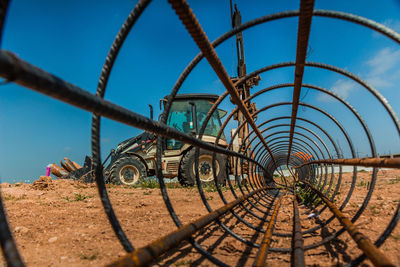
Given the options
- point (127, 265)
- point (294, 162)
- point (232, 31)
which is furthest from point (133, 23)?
point (294, 162)

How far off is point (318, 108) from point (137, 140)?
26.4 feet

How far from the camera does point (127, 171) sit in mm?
9844

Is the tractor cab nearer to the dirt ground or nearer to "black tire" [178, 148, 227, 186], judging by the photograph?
"black tire" [178, 148, 227, 186]

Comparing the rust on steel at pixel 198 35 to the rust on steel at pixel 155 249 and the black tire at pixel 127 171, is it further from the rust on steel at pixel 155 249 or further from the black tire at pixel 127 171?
the black tire at pixel 127 171

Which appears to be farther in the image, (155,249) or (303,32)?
(303,32)

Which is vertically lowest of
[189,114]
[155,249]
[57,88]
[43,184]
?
[155,249]

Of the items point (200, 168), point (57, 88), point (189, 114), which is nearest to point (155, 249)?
point (57, 88)

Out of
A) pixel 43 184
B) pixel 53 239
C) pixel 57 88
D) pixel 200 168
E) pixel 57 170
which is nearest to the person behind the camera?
pixel 57 88

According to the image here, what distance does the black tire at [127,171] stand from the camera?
9648 millimetres

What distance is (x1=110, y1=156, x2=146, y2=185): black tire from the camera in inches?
380

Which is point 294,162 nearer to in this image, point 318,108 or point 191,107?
point 191,107

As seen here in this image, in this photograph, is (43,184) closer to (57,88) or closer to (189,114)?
(189,114)

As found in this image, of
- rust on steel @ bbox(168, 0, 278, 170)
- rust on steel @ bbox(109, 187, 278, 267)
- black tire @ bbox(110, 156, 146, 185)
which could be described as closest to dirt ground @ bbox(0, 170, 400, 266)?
rust on steel @ bbox(109, 187, 278, 267)

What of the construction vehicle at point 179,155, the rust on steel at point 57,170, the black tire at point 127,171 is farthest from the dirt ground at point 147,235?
the rust on steel at point 57,170
